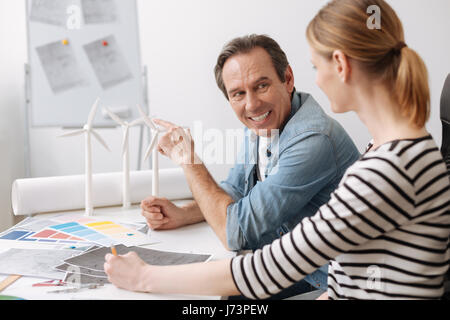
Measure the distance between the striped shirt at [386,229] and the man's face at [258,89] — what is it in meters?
0.69

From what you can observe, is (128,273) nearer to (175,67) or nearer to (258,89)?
(258,89)

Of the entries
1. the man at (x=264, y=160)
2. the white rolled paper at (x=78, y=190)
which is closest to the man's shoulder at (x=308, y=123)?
the man at (x=264, y=160)

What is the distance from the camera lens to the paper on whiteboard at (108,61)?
258 cm

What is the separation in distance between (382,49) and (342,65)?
0.07 metres

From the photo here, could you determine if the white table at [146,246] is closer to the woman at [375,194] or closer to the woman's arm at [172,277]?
the woman's arm at [172,277]

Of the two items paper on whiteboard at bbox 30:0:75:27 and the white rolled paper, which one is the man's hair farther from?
paper on whiteboard at bbox 30:0:75:27

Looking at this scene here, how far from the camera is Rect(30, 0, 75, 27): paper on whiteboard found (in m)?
2.53

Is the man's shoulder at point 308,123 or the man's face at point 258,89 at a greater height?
the man's face at point 258,89

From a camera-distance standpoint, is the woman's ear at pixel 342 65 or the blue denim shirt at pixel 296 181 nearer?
the woman's ear at pixel 342 65

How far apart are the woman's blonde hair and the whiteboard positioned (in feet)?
6.60

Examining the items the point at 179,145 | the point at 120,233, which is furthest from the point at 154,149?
the point at 120,233

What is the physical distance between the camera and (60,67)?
2576 millimetres
